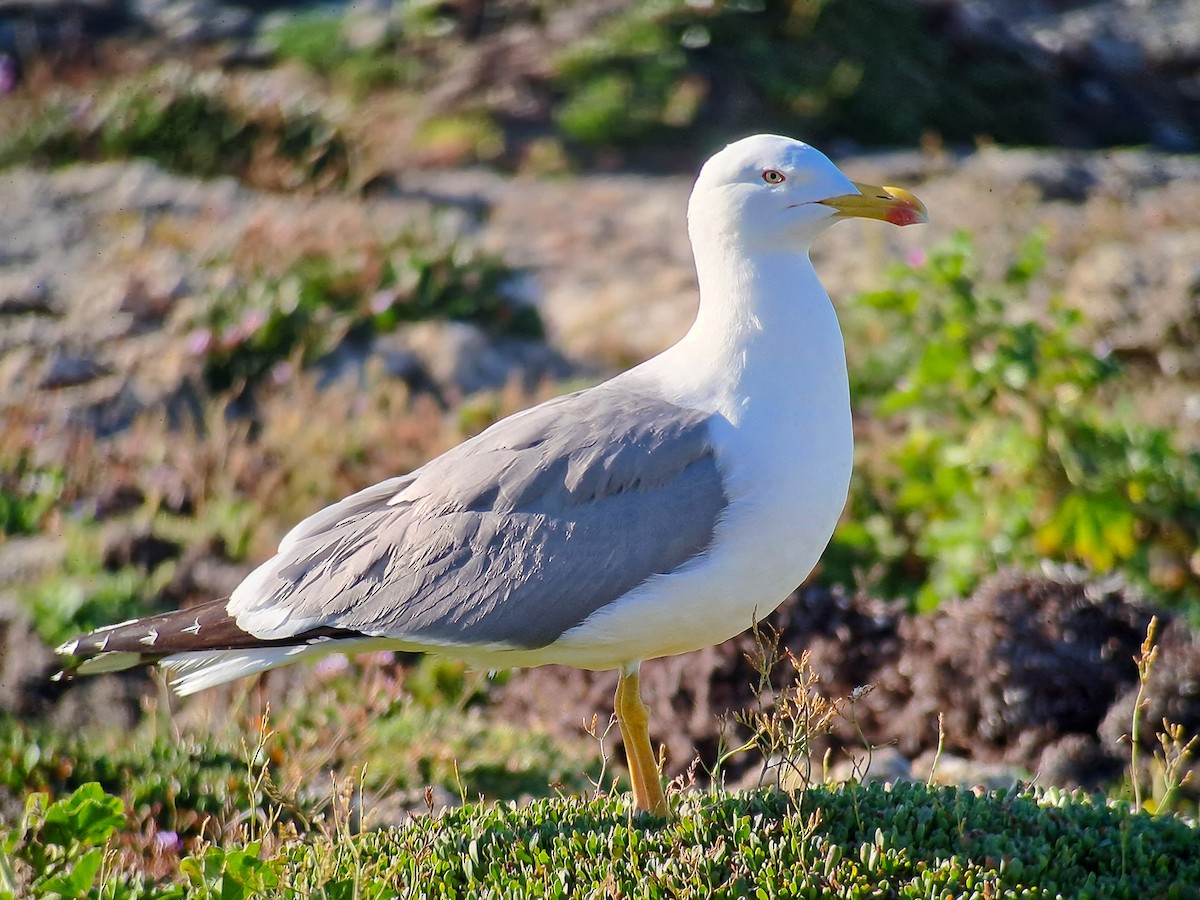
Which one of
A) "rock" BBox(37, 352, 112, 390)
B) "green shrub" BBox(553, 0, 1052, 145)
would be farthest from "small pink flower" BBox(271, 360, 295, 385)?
"green shrub" BBox(553, 0, 1052, 145)

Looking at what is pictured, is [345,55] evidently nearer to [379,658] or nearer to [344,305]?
[344,305]

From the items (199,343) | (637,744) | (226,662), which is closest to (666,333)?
(199,343)

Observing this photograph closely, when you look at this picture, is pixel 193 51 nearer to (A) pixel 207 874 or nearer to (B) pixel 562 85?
(B) pixel 562 85

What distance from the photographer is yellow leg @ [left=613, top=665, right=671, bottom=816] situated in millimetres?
3641

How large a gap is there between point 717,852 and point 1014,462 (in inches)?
133

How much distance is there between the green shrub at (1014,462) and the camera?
582 centimetres

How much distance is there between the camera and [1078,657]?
5.12 meters

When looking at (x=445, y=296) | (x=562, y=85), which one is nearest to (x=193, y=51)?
(x=562, y=85)

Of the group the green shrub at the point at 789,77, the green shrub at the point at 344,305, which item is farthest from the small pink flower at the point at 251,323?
the green shrub at the point at 789,77

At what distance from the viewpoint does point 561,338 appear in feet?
30.0

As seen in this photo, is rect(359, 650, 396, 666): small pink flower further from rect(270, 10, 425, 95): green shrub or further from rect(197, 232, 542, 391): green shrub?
rect(270, 10, 425, 95): green shrub

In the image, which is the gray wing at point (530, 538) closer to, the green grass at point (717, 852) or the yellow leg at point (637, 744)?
the yellow leg at point (637, 744)

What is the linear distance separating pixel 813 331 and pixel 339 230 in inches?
258

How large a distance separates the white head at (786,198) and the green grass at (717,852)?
1.45m
